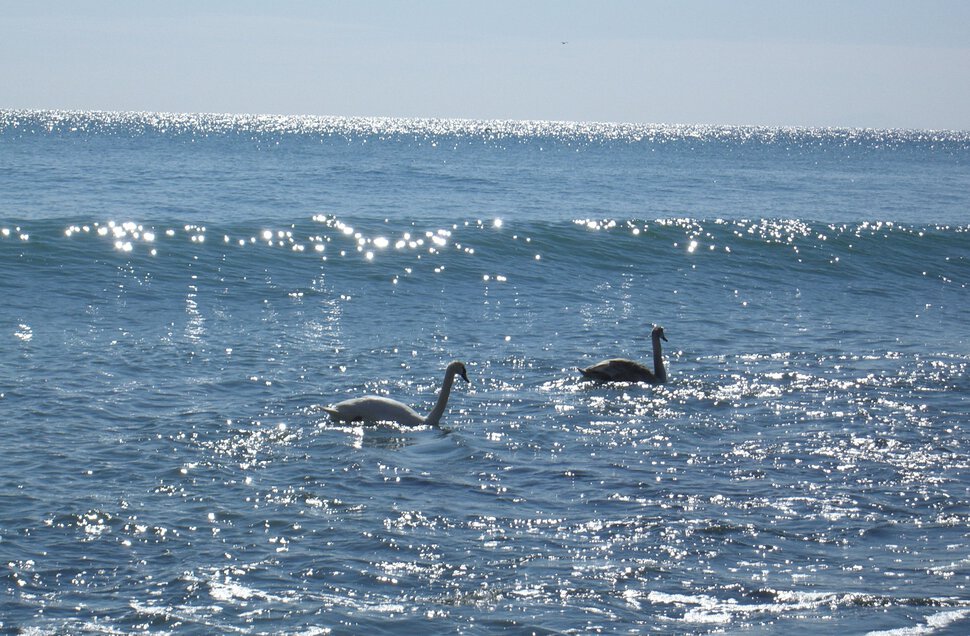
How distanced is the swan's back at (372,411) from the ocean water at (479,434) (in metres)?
0.29

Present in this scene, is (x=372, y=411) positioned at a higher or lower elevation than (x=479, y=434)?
higher

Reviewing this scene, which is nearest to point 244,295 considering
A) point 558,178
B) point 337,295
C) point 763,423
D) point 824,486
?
point 337,295

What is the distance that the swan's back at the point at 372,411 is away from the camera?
40.5ft

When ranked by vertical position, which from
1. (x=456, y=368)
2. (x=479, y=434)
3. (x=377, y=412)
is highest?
(x=456, y=368)

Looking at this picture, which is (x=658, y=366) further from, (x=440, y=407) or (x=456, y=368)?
(x=440, y=407)

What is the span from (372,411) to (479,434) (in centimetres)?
120

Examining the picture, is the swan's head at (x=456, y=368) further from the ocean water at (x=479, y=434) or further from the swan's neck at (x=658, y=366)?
the swan's neck at (x=658, y=366)

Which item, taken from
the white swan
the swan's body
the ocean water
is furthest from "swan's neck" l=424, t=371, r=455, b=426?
the swan's body

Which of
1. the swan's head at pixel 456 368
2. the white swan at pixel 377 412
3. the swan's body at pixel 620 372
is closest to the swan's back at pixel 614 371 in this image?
the swan's body at pixel 620 372

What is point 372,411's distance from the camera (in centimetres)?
1237

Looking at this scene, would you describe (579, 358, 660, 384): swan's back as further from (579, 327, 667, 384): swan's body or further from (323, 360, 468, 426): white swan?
(323, 360, 468, 426): white swan

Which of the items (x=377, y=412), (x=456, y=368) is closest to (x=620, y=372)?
(x=456, y=368)

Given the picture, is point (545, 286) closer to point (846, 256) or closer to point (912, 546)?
point (846, 256)

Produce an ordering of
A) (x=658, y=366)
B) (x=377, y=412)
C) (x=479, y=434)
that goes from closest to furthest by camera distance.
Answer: (x=479, y=434)
(x=377, y=412)
(x=658, y=366)
